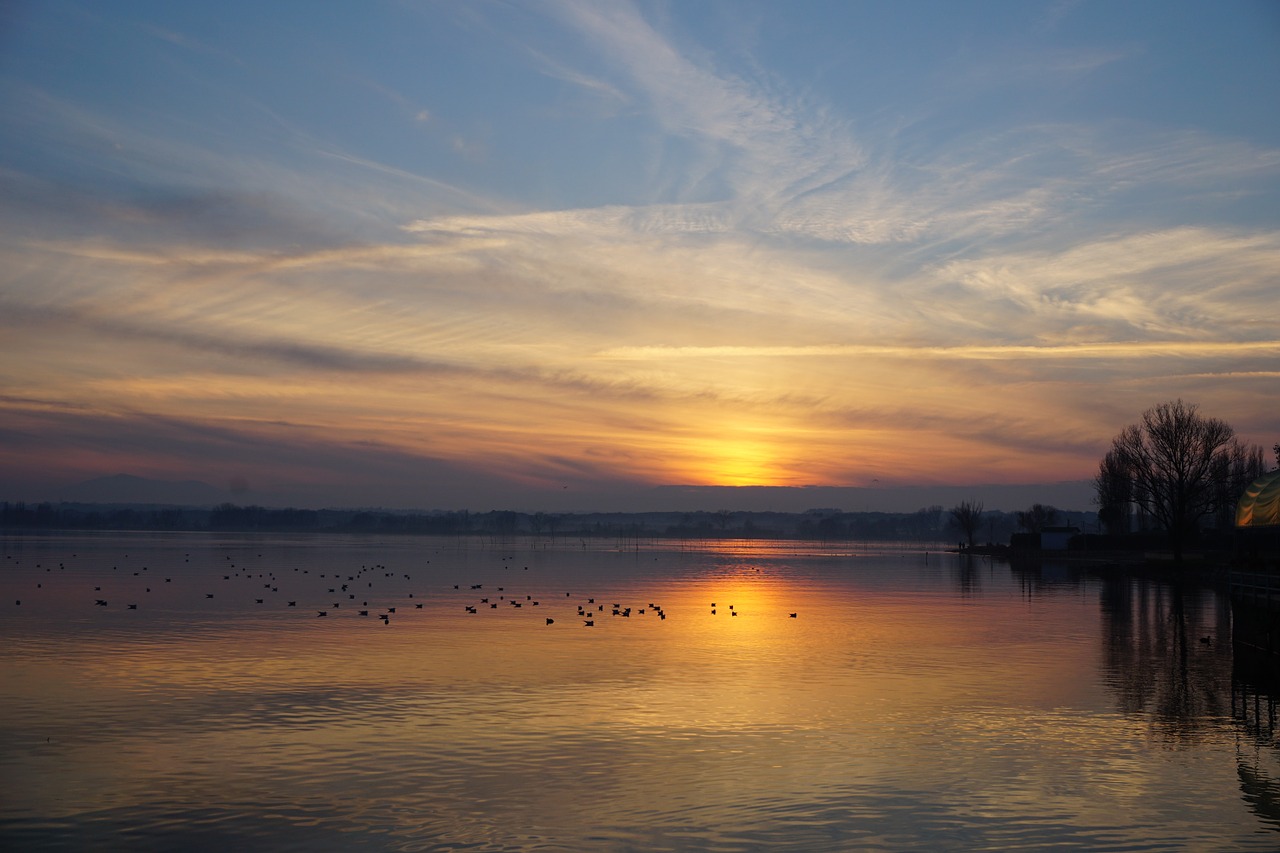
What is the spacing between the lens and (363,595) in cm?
7800

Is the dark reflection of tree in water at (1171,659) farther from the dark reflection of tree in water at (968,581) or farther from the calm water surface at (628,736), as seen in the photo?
the dark reflection of tree in water at (968,581)

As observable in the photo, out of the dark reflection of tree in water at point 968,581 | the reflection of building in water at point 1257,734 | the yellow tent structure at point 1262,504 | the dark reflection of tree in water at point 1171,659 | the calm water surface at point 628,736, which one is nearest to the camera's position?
the calm water surface at point 628,736

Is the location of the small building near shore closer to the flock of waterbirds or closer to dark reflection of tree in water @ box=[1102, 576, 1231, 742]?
dark reflection of tree in water @ box=[1102, 576, 1231, 742]

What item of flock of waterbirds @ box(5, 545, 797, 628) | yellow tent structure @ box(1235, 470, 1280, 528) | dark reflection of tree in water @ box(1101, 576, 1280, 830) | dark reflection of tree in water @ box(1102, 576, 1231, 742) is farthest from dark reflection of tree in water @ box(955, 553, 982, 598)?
yellow tent structure @ box(1235, 470, 1280, 528)

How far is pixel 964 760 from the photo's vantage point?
23562mm

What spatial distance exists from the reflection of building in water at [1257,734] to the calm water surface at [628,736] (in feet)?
0.42

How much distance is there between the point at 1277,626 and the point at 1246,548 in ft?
259

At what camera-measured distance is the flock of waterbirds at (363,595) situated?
2512 inches

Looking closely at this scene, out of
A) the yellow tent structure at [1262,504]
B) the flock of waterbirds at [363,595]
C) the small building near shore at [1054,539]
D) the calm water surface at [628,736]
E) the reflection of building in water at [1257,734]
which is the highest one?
the yellow tent structure at [1262,504]

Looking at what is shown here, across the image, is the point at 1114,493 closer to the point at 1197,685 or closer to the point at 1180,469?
the point at 1180,469

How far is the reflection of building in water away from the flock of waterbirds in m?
27.5

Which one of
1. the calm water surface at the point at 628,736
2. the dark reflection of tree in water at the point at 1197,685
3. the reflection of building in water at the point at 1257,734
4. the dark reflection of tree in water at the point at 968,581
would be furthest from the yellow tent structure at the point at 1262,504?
the dark reflection of tree in water at the point at 968,581

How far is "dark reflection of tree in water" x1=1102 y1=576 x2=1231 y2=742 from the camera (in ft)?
96.7

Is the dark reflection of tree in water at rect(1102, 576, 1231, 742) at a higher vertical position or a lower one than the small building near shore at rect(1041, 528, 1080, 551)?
lower
